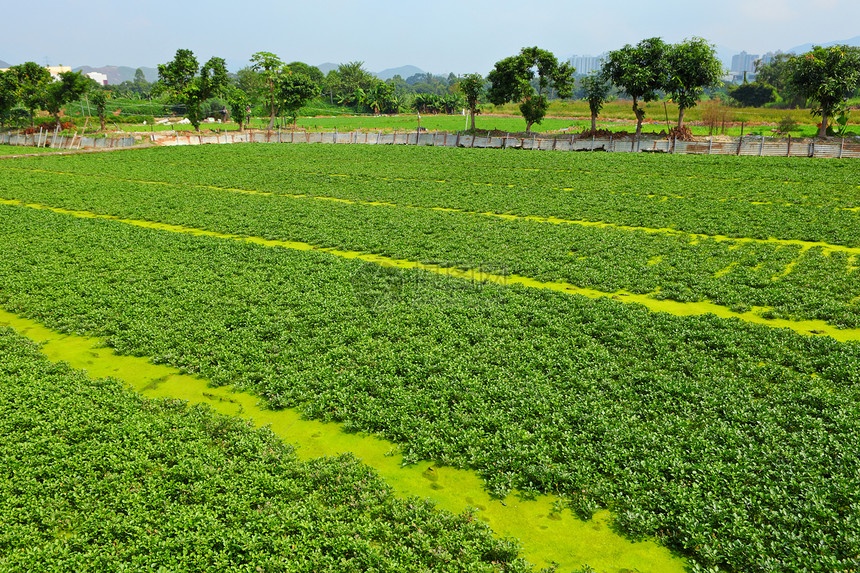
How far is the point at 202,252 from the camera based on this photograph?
19.0m

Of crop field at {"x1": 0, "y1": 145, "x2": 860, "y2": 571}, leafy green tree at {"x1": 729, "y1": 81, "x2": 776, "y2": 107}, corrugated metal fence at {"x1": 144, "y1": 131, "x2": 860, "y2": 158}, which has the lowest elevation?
crop field at {"x1": 0, "y1": 145, "x2": 860, "y2": 571}

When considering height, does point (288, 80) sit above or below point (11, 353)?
above

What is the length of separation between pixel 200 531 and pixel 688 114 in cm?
9833

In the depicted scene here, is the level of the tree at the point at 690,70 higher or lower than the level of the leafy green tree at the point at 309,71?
lower

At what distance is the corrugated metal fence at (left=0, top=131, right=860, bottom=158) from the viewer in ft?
129

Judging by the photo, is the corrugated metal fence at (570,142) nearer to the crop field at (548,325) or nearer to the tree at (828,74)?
the tree at (828,74)

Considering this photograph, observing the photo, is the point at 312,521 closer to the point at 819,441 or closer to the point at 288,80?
the point at 819,441

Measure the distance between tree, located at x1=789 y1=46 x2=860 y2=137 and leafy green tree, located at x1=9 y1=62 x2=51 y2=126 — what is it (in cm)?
9063

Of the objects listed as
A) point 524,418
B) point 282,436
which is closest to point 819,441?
point 524,418

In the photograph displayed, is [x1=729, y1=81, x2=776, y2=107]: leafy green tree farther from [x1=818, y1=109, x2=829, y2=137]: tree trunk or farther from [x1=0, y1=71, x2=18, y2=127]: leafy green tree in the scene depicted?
[x1=0, y1=71, x2=18, y2=127]: leafy green tree

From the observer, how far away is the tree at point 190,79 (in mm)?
70944

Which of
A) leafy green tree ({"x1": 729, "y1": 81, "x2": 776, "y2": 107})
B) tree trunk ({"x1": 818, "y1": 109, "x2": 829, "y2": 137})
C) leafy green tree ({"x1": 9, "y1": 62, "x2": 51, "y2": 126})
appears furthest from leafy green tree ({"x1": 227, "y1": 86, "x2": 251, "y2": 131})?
leafy green tree ({"x1": 729, "y1": 81, "x2": 776, "y2": 107})

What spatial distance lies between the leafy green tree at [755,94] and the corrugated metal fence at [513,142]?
72932mm

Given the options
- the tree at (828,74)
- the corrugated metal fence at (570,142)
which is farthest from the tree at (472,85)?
the tree at (828,74)
